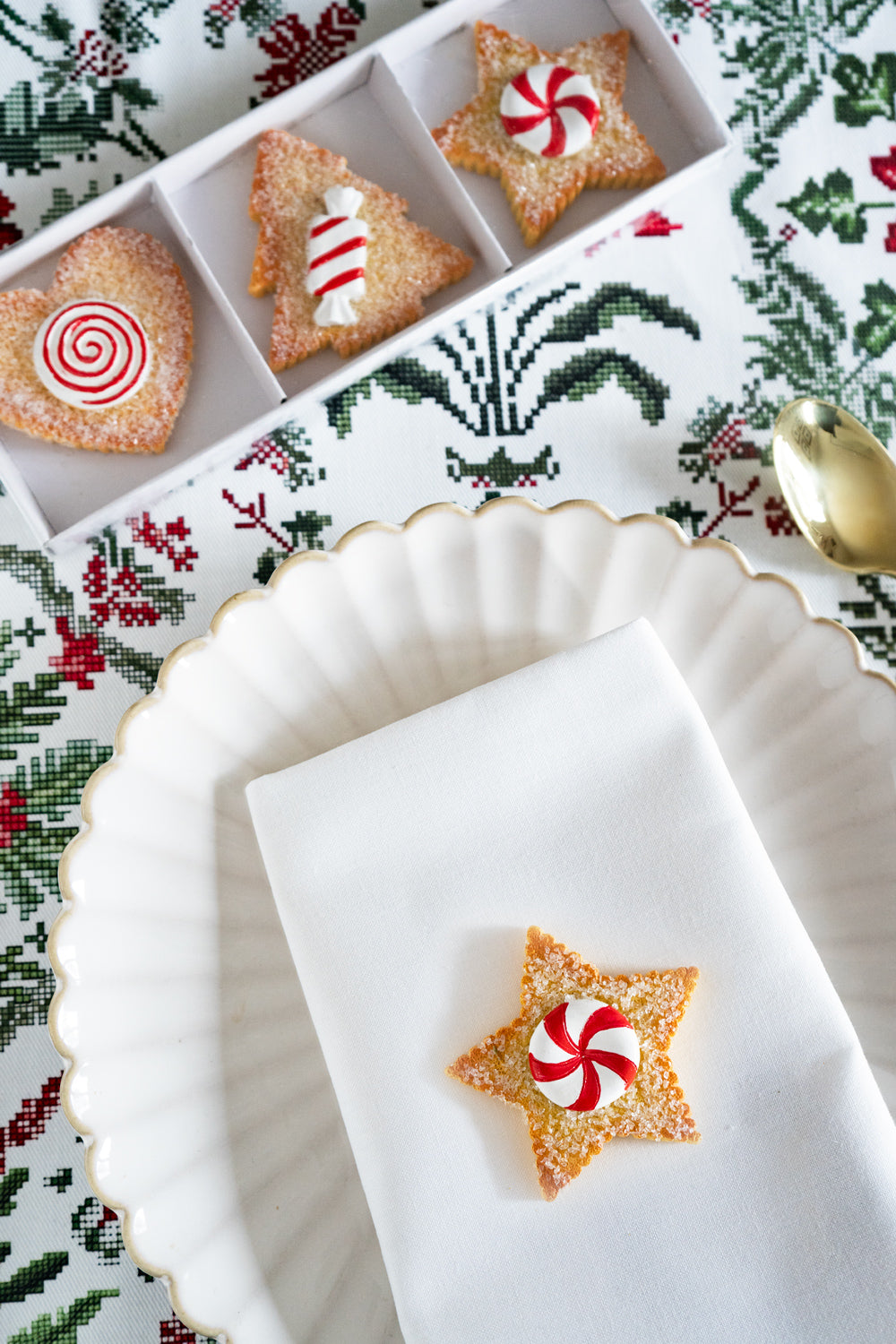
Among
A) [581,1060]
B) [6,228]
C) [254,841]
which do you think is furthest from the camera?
[6,228]

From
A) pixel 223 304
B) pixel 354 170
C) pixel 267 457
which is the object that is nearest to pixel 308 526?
pixel 267 457

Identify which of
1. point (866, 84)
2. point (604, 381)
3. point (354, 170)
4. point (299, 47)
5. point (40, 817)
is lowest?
point (40, 817)

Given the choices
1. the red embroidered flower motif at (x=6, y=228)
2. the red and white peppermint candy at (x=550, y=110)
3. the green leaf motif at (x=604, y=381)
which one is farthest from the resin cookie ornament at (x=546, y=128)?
the red embroidered flower motif at (x=6, y=228)

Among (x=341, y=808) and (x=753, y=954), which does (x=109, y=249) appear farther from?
(x=753, y=954)

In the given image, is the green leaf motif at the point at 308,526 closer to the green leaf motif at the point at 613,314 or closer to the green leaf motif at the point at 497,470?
the green leaf motif at the point at 497,470

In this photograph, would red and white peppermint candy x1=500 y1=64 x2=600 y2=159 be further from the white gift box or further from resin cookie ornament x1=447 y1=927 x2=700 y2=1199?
resin cookie ornament x1=447 y1=927 x2=700 y2=1199

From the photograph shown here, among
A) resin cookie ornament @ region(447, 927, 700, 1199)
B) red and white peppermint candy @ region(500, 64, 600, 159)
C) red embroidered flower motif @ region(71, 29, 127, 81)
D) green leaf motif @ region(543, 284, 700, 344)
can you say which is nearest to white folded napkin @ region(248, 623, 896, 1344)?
resin cookie ornament @ region(447, 927, 700, 1199)

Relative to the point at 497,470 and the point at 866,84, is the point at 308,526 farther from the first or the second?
the point at 866,84
